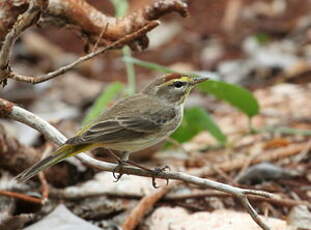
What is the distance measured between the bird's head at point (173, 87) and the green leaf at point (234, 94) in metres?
0.30

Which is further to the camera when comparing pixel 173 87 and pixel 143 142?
pixel 173 87

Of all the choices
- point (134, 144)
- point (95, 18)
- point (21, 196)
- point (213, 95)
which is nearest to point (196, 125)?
point (213, 95)

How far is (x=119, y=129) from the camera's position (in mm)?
3238

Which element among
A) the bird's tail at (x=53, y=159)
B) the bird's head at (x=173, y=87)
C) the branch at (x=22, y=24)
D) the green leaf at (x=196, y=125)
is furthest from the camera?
the green leaf at (x=196, y=125)

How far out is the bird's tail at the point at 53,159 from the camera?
2.83 m

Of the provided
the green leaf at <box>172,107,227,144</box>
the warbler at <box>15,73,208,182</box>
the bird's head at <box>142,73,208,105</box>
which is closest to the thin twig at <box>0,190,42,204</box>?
the warbler at <box>15,73,208,182</box>

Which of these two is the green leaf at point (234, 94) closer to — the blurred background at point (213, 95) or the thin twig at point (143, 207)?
the blurred background at point (213, 95)

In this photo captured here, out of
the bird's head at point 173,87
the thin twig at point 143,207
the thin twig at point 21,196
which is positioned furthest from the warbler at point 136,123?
the thin twig at point 21,196

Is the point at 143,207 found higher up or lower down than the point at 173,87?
lower down

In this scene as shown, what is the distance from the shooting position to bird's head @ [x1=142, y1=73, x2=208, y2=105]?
362 cm

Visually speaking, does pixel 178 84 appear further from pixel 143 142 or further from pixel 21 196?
pixel 21 196

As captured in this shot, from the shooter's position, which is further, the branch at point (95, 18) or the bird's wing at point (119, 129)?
the branch at point (95, 18)

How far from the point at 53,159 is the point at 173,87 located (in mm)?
964

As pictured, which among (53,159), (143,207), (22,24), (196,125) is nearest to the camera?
(22,24)
